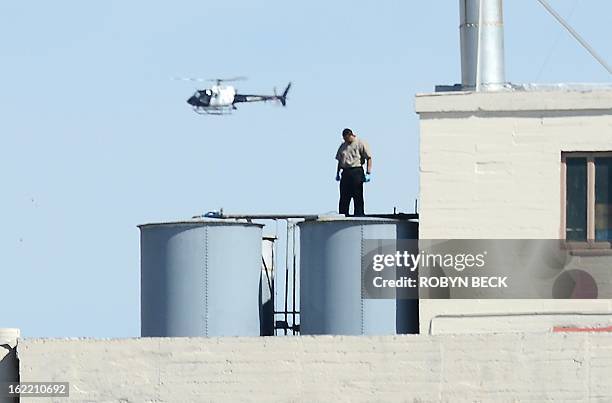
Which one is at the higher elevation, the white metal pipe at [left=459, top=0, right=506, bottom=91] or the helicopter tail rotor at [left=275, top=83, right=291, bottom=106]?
the helicopter tail rotor at [left=275, top=83, right=291, bottom=106]

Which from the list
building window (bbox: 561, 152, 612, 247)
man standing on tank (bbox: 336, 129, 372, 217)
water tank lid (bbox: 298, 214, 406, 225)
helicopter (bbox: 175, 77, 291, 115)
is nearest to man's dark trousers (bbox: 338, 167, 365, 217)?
man standing on tank (bbox: 336, 129, 372, 217)

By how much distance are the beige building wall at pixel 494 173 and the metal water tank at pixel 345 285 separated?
0.33 m

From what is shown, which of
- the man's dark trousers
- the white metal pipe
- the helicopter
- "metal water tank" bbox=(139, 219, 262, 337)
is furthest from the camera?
the helicopter

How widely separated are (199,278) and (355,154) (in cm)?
275

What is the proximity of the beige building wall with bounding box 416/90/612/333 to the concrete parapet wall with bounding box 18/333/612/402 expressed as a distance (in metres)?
1.70

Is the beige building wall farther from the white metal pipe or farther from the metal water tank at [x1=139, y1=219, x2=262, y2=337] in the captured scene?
the metal water tank at [x1=139, y1=219, x2=262, y2=337]

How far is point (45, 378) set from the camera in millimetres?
18625

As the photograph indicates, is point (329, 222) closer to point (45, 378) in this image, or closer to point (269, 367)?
point (269, 367)

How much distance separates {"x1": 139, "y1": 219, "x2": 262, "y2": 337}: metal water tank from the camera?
2006 cm

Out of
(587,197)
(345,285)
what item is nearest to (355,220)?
(345,285)

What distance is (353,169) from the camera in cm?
2144

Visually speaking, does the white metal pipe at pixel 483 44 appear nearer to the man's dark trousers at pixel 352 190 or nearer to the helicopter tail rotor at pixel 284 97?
the man's dark trousers at pixel 352 190

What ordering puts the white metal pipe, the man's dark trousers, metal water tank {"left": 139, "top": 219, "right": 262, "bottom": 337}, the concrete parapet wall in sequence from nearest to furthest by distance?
the concrete parapet wall < metal water tank {"left": 139, "top": 219, "right": 262, "bottom": 337} < the man's dark trousers < the white metal pipe

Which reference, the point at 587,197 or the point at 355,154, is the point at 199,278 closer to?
the point at 355,154
